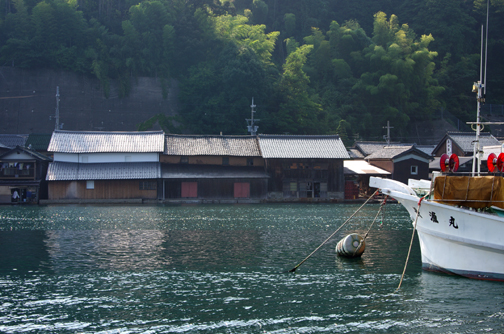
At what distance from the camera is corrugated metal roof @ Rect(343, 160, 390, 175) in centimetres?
4967

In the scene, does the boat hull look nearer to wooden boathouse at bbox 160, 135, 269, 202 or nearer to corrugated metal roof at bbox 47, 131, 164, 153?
wooden boathouse at bbox 160, 135, 269, 202

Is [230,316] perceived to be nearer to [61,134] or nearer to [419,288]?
[419,288]

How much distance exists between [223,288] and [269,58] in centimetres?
6623

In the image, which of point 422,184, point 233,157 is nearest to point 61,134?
point 233,157

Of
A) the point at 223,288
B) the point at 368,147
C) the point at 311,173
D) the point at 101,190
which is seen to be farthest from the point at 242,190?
the point at 223,288

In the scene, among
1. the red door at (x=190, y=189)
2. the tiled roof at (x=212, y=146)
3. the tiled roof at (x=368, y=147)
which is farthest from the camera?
the tiled roof at (x=368, y=147)

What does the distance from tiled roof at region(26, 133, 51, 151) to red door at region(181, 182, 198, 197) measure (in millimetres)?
18529

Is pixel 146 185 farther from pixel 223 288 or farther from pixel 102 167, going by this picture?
pixel 223 288

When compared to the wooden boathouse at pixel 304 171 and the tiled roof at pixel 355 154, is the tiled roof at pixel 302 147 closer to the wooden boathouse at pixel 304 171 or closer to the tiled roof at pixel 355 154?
the wooden boathouse at pixel 304 171

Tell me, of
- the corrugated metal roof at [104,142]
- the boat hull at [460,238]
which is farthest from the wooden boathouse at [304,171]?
the boat hull at [460,238]

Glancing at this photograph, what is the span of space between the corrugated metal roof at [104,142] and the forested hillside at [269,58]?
16.7m

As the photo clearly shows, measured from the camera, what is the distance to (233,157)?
159 feet

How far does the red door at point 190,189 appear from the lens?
4578 centimetres

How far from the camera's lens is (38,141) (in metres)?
53.8
